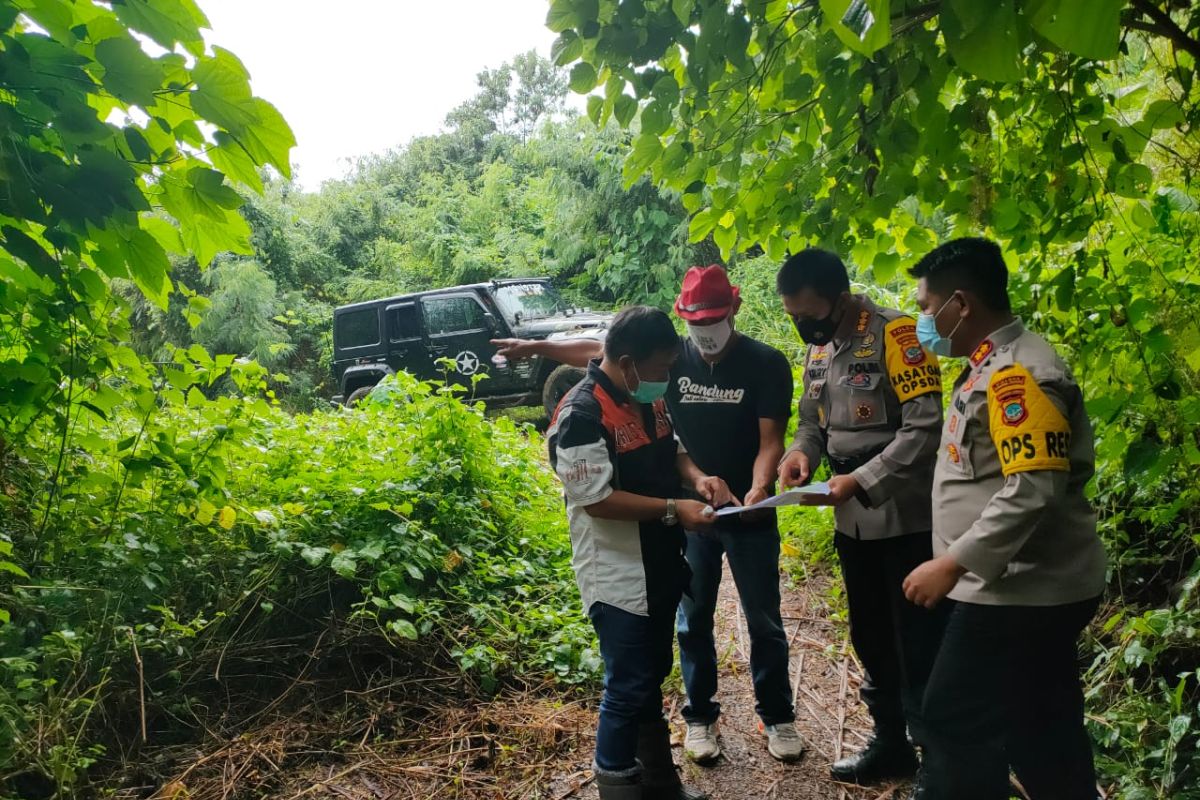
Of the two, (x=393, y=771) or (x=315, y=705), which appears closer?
(x=393, y=771)

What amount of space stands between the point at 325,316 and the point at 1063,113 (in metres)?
16.8

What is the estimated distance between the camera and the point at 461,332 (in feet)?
33.3

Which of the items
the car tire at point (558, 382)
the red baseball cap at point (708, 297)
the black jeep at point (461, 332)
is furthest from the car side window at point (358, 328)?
the red baseball cap at point (708, 297)

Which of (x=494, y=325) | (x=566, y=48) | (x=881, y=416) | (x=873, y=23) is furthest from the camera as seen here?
(x=494, y=325)

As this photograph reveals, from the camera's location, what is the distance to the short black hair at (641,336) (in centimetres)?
221

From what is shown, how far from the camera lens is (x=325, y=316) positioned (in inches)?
669

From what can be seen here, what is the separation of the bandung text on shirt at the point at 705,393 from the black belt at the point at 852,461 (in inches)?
16.9

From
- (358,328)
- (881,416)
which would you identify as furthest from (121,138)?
(358,328)

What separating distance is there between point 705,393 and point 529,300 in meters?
7.95

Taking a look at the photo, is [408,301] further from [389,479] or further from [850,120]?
[850,120]

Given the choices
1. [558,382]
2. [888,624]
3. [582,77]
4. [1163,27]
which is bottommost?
[888,624]

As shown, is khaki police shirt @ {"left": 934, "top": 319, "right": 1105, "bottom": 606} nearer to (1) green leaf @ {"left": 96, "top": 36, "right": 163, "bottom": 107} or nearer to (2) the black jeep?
(1) green leaf @ {"left": 96, "top": 36, "right": 163, "bottom": 107}

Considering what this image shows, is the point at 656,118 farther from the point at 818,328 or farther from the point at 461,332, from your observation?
the point at 461,332

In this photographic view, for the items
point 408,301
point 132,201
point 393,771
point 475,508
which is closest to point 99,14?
point 132,201
